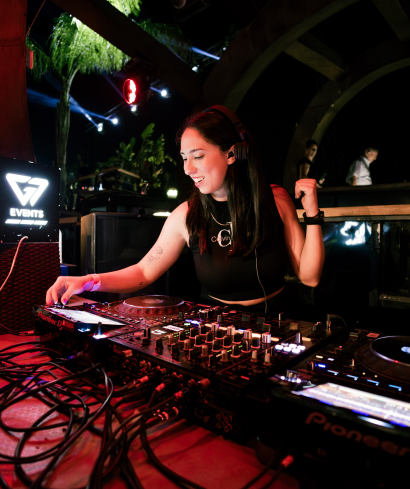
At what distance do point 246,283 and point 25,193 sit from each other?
91cm

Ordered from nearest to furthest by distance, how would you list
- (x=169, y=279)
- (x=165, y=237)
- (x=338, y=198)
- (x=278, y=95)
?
1. (x=165, y=237)
2. (x=169, y=279)
3. (x=338, y=198)
4. (x=278, y=95)

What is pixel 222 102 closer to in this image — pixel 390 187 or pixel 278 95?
pixel 390 187

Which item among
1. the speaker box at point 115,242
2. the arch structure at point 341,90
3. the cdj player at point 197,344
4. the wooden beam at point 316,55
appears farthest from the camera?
the arch structure at point 341,90

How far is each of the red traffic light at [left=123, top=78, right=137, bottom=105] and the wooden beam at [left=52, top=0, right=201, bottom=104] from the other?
10.6 inches

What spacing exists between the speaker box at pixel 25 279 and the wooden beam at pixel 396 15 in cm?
450

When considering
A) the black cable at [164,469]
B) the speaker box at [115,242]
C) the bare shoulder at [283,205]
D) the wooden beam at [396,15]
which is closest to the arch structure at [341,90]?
the wooden beam at [396,15]

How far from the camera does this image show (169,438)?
53cm

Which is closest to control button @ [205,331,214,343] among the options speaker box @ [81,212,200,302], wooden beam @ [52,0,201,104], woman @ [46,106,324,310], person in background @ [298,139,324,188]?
woman @ [46,106,324,310]

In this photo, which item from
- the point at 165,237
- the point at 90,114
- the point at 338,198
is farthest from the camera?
the point at 90,114

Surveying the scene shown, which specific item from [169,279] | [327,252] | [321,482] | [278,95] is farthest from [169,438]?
[278,95]

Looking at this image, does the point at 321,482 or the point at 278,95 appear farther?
the point at 278,95

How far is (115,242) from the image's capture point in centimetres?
218

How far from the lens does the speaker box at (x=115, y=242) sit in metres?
2.10

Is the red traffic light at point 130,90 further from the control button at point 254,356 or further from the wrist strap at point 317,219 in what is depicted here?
the control button at point 254,356
